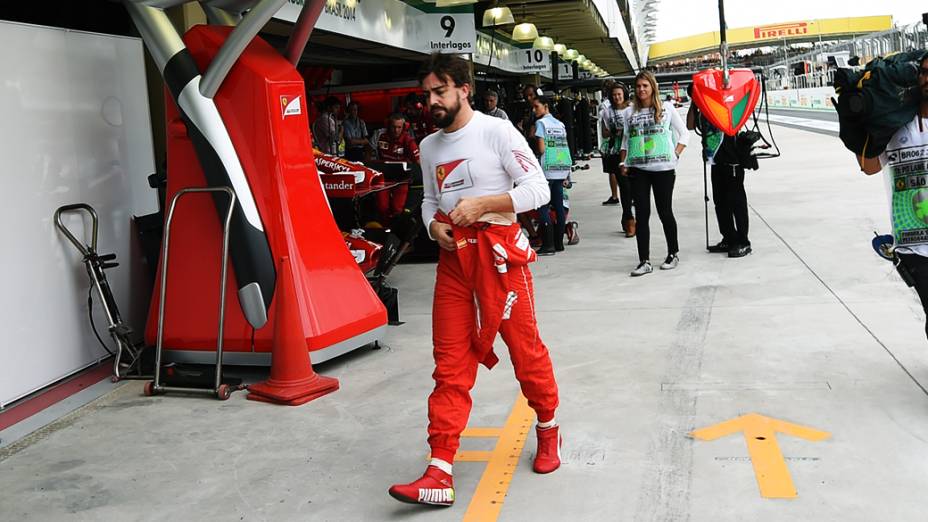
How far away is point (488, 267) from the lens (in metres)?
3.89

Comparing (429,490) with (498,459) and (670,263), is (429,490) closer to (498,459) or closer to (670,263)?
(498,459)

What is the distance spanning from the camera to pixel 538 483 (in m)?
4.02

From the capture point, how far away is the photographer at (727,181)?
930 cm

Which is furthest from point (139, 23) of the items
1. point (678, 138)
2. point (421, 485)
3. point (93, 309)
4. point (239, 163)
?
point (678, 138)

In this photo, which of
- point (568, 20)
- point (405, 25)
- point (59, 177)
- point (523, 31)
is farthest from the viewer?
point (568, 20)

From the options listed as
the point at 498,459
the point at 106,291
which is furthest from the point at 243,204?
the point at 498,459

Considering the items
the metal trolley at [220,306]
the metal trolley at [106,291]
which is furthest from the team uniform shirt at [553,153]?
the metal trolley at [106,291]

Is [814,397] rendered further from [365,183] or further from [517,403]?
[365,183]

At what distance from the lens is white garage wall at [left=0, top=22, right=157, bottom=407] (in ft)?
18.6

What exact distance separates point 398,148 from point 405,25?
9.37ft

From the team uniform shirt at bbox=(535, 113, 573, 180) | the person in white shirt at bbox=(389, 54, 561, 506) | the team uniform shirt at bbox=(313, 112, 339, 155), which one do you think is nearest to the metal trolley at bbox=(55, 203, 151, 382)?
the person in white shirt at bbox=(389, 54, 561, 506)

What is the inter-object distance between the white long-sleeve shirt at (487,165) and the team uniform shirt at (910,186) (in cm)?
199

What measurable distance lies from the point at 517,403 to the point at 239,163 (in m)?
2.37

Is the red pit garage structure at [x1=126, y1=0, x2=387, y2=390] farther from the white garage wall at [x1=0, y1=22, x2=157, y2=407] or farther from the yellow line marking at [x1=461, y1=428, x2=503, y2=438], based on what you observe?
the yellow line marking at [x1=461, y1=428, x2=503, y2=438]
